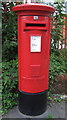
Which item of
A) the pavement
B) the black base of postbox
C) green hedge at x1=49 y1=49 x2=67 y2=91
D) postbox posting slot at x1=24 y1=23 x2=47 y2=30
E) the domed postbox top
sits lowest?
the pavement

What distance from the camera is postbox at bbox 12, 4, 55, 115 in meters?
1.73

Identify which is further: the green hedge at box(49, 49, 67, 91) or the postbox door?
the green hedge at box(49, 49, 67, 91)

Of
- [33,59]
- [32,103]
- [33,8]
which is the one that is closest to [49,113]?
[32,103]

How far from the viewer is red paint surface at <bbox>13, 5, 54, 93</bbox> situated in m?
1.73

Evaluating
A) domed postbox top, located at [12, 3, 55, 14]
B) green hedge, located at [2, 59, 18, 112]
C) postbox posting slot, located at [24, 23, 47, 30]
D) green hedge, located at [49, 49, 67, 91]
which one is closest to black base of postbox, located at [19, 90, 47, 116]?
green hedge, located at [2, 59, 18, 112]

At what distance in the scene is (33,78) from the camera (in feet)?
6.43

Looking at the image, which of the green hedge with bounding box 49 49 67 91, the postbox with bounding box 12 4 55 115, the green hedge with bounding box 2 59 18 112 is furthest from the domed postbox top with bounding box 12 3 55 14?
the green hedge with bounding box 49 49 67 91

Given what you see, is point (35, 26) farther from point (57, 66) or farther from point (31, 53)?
point (57, 66)

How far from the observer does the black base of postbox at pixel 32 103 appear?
79.9 inches

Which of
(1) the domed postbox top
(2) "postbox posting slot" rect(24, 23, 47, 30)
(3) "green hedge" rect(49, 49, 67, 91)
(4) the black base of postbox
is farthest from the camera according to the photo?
(3) "green hedge" rect(49, 49, 67, 91)

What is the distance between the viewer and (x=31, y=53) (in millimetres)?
1856

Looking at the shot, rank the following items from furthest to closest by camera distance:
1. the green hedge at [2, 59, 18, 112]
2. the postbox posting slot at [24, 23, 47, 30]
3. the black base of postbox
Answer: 1. the green hedge at [2, 59, 18, 112]
2. the black base of postbox
3. the postbox posting slot at [24, 23, 47, 30]

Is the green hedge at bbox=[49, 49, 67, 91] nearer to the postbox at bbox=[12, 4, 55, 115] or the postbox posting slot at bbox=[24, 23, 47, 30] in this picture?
the postbox at bbox=[12, 4, 55, 115]

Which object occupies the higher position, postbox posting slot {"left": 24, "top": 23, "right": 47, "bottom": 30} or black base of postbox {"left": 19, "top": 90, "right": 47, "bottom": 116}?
postbox posting slot {"left": 24, "top": 23, "right": 47, "bottom": 30}
